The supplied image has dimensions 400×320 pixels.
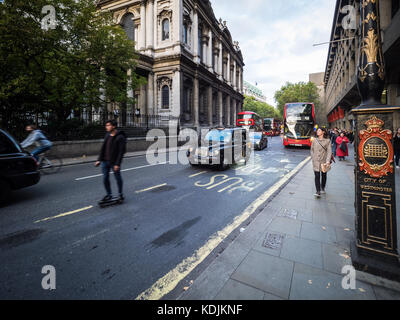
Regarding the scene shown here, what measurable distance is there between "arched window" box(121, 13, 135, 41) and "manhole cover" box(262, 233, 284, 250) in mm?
35446

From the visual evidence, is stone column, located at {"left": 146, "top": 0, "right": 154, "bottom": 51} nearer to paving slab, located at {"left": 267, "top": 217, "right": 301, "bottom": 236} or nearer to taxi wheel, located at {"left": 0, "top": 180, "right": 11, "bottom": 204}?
taxi wheel, located at {"left": 0, "top": 180, "right": 11, "bottom": 204}

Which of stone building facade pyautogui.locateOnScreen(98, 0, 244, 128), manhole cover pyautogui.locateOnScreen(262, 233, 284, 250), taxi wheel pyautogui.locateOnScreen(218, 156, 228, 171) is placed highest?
stone building facade pyautogui.locateOnScreen(98, 0, 244, 128)

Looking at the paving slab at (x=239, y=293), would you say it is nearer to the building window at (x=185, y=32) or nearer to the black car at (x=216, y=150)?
the black car at (x=216, y=150)

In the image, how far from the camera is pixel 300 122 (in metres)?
17.8

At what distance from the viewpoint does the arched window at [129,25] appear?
99.4ft

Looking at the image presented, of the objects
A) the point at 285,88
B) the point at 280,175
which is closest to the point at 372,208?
the point at 280,175

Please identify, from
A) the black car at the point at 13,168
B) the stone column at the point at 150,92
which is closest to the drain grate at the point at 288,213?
the black car at the point at 13,168

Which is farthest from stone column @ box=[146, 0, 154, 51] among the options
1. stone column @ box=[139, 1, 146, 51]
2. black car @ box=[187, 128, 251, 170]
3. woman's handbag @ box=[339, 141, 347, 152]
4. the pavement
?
the pavement

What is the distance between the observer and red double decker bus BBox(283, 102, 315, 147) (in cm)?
1758

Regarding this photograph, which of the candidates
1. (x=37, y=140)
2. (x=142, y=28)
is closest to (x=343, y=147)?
(x=37, y=140)

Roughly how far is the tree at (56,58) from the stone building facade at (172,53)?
11180 millimetres

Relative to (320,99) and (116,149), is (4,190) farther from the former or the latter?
(320,99)

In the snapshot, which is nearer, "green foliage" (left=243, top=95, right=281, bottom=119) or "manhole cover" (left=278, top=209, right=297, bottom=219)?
"manhole cover" (left=278, top=209, right=297, bottom=219)
